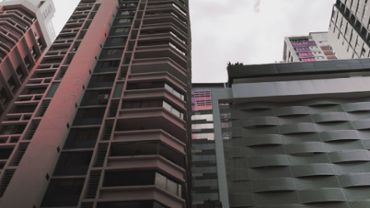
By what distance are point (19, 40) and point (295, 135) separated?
1513 inches

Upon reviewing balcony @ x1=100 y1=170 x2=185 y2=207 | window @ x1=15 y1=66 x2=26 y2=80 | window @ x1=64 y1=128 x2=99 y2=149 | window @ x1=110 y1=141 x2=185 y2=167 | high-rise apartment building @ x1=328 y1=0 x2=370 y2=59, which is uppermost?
high-rise apartment building @ x1=328 y1=0 x2=370 y2=59

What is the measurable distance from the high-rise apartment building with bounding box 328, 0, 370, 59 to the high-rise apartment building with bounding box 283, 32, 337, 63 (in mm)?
38374

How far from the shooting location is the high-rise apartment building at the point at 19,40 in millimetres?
43344

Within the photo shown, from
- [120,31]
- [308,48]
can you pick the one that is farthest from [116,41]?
[308,48]

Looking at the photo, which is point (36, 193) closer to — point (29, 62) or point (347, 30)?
point (29, 62)

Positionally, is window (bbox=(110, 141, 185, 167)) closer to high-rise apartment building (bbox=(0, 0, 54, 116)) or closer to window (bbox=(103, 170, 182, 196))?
window (bbox=(103, 170, 182, 196))

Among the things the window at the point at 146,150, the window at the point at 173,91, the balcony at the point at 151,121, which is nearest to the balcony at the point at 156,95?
the window at the point at 173,91

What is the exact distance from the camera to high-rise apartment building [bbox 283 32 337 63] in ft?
356

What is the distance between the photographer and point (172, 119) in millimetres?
28031

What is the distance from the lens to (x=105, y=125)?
27969mm

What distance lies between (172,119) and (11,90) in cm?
2616

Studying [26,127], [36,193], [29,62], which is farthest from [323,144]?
[29,62]

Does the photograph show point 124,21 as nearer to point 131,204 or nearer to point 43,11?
point 43,11

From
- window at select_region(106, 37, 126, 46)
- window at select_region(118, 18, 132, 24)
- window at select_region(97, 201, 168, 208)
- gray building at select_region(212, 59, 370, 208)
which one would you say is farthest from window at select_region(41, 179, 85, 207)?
window at select_region(118, 18, 132, 24)
